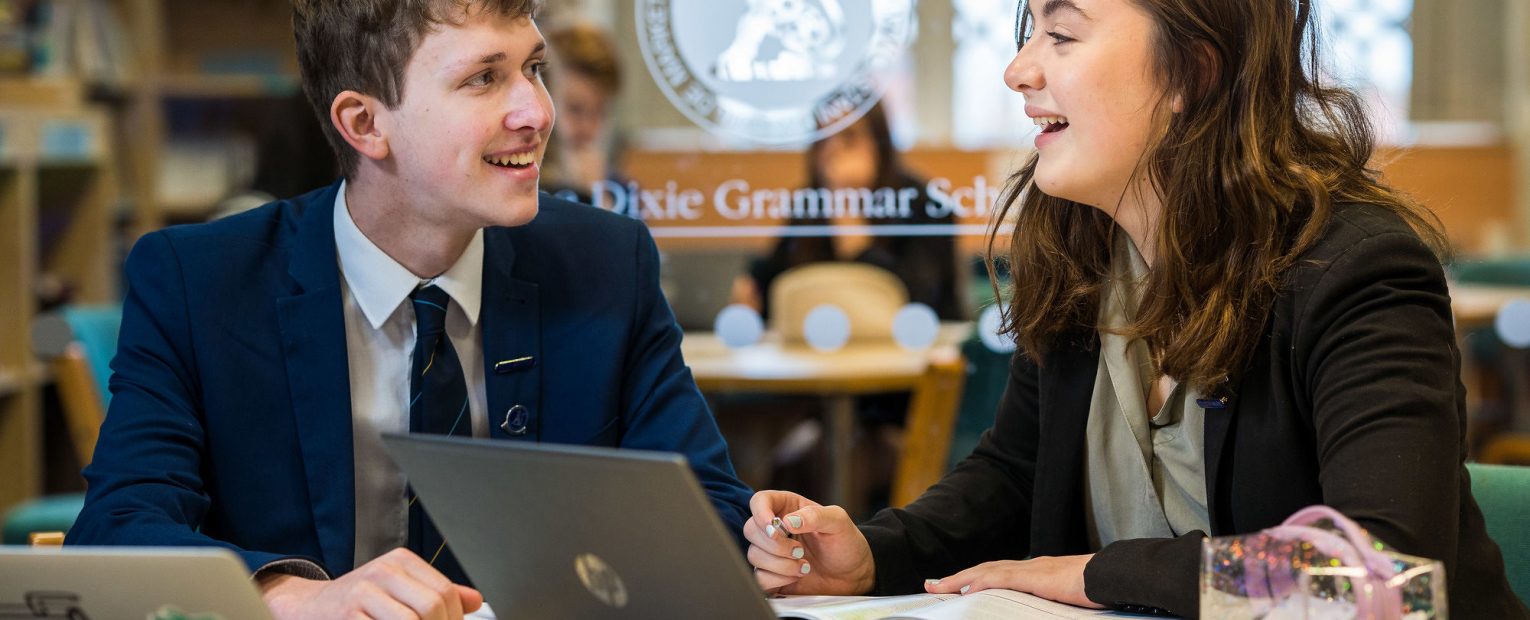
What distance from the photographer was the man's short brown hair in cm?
155

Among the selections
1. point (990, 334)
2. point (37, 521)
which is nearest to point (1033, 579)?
point (990, 334)

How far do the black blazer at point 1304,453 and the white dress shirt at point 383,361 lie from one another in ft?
1.57

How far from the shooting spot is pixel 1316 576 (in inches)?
37.6

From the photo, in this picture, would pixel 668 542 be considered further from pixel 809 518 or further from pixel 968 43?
pixel 968 43

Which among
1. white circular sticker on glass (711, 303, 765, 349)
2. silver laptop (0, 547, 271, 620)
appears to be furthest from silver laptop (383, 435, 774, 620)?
white circular sticker on glass (711, 303, 765, 349)

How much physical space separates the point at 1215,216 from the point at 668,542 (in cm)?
72

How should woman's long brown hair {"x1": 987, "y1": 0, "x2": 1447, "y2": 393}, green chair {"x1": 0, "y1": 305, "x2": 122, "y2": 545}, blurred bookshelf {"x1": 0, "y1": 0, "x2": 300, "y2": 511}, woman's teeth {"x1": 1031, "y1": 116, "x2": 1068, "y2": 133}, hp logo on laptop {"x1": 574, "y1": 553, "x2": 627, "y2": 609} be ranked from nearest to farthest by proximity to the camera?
hp logo on laptop {"x1": 574, "y1": 553, "x2": 627, "y2": 609}, woman's long brown hair {"x1": 987, "y1": 0, "x2": 1447, "y2": 393}, woman's teeth {"x1": 1031, "y1": 116, "x2": 1068, "y2": 133}, green chair {"x1": 0, "y1": 305, "x2": 122, "y2": 545}, blurred bookshelf {"x1": 0, "y1": 0, "x2": 300, "y2": 511}

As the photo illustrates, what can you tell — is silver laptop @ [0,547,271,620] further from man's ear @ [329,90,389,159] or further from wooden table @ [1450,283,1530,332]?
wooden table @ [1450,283,1530,332]

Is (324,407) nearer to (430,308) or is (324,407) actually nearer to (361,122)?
(430,308)

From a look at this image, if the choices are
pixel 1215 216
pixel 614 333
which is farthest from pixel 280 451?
pixel 1215 216

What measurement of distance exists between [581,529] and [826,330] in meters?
2.03

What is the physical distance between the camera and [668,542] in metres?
0.94

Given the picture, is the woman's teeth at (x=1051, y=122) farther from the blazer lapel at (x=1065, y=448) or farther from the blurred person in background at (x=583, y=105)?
the blurred person in background at (x=583, y=105)

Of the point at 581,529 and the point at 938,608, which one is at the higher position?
the point at 581,529
